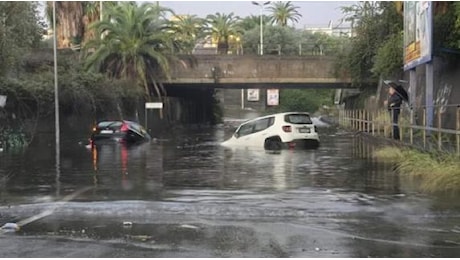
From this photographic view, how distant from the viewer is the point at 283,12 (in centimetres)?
10394

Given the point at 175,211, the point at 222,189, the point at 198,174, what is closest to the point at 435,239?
the point at 175,211

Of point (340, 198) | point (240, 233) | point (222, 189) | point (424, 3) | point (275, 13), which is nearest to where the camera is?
point (240, 233)

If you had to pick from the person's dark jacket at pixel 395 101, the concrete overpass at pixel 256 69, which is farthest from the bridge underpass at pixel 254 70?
the person's dark jacket at pixel 395 101

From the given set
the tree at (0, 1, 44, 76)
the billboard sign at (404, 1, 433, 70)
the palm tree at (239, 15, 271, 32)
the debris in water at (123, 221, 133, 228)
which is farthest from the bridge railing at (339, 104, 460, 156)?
the palm tree at (239, 15, 271, 32)

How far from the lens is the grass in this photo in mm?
→ 11945

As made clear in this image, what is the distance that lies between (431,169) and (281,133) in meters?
12.2

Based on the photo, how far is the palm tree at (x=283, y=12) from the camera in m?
103

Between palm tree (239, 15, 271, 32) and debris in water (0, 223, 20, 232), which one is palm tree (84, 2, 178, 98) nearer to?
debris in water (0, 223, 20, 232)

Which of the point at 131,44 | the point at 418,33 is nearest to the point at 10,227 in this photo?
the point at 418,33

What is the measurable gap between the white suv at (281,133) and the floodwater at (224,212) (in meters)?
8.06

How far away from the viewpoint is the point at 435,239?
25.1 feet

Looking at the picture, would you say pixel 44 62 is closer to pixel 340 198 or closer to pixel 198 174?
pixel 198 174

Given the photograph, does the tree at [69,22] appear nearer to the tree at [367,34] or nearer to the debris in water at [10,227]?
the tree at [367,34]

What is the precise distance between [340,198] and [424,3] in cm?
983
